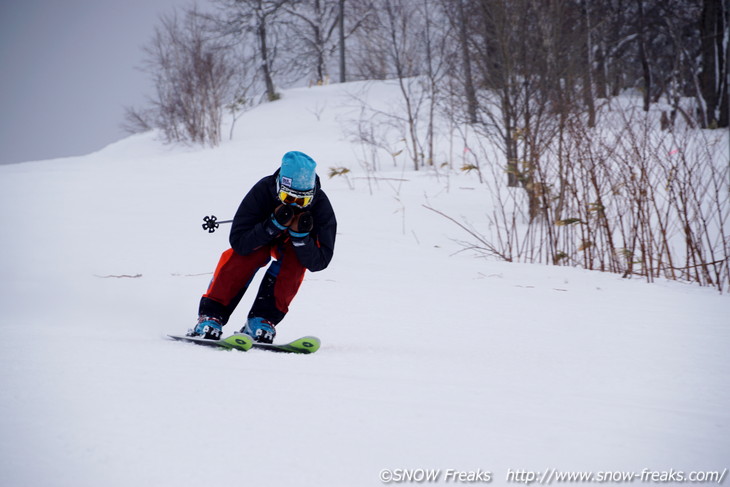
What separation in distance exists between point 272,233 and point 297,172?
0.31 m

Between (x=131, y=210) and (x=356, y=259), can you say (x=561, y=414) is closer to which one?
(x=356, y=259)

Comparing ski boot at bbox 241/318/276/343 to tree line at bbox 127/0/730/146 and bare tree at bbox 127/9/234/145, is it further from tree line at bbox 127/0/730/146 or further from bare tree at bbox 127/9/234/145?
bare tree at bbox 127/9/234/145

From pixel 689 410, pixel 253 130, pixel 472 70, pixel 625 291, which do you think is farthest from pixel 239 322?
pixel 253 130

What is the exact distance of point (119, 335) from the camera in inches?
109

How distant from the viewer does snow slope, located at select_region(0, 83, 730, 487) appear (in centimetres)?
143

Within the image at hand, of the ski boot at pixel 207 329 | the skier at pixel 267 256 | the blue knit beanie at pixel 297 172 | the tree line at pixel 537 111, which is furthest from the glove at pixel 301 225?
the tree line at pixel 537 111

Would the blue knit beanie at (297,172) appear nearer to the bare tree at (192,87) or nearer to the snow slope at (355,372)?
the snow slope at (355,372)

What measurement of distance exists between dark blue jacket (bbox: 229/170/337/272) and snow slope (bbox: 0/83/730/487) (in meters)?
0.49

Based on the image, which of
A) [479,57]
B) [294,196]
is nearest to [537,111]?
[479,57]

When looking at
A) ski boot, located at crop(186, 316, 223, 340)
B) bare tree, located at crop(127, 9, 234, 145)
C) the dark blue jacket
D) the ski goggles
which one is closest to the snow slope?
ski boot, located at crop(186, 316, 223, 340)

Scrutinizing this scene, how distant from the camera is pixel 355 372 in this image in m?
2.21

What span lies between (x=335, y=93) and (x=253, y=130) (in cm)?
438

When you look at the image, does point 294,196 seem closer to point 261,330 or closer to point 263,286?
point 263,286

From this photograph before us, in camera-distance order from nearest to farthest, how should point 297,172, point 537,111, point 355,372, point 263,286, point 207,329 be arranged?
point 355,372 → point 297,172 → point 207,329 → point 263,286 → point 537,111
